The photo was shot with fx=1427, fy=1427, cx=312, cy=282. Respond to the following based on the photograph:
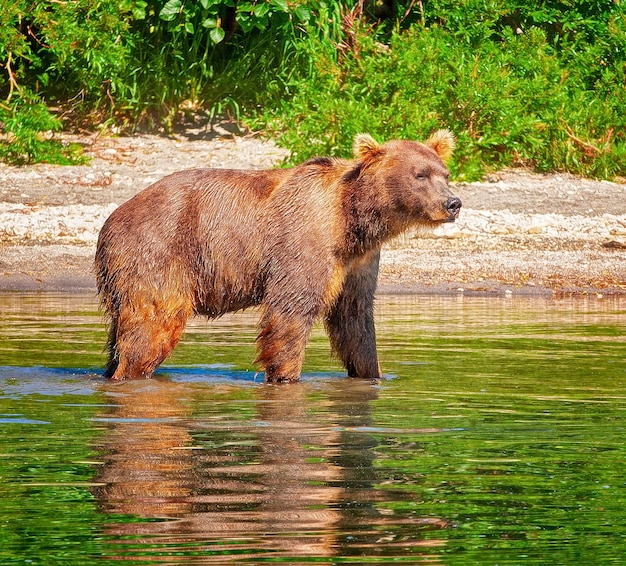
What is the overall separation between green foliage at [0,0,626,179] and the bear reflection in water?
821 centimetres

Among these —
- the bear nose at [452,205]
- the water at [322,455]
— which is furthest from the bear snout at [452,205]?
the water at [322,455]

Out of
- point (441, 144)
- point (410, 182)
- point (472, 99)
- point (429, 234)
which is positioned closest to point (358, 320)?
point (410, 182)

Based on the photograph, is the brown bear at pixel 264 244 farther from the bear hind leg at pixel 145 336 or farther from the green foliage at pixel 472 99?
the green foliage at pixel 472 99

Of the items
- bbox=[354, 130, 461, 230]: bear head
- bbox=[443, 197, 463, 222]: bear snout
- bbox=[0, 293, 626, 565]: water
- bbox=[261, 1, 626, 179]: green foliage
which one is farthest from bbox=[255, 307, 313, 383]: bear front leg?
bbox=[261, 1, 626, 179]: green foliage

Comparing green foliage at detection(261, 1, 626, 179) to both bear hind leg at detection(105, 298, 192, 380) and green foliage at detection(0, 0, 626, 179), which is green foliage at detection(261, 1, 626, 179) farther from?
bear hind leg at detection(105, 298, 192, 380)

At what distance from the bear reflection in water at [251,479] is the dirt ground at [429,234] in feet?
19.7

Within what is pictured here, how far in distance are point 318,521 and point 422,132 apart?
36.6 ft

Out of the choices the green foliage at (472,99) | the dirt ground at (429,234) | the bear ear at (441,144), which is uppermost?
the bear ear at (441,144)

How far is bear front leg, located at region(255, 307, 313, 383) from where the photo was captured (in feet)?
28.8

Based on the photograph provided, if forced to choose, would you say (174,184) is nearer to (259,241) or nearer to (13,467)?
(259,241)

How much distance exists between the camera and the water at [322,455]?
15.5 ft

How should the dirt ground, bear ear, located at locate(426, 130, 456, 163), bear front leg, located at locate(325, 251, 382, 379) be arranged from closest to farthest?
bear front leg, located at locate(325, 251, 382, 379) < bear ear, located at locate(426, 130, 456, 163) < the dirt ground

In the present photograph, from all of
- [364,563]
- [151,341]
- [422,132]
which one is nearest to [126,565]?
[364,563]

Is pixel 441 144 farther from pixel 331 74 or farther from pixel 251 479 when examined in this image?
pixel 331 74
